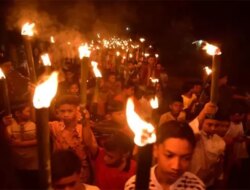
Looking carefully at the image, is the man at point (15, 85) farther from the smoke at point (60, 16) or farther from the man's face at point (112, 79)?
the smoke at point (60, 16)

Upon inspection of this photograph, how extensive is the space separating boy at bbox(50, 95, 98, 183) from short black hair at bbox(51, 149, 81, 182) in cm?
100

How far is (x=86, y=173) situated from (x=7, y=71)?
4.05 meters

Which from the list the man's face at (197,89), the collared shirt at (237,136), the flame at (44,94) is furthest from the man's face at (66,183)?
the man's face at (197,89)

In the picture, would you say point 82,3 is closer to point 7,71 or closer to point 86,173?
point 7,71

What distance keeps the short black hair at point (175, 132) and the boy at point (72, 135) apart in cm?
144

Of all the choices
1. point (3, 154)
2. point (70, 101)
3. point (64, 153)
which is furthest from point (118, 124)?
point (3, 154)

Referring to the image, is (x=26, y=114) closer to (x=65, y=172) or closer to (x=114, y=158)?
(x=114, y=158)

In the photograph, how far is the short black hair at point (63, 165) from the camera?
10.4 ft

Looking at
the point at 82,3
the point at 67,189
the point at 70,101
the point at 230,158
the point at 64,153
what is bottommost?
the point at 230,158

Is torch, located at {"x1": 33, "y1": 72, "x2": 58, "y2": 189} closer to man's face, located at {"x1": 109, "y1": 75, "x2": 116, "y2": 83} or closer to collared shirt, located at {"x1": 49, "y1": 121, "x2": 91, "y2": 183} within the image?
collared shirt, located at {"x1": 49, "y1": 121, "x2": 91, "y2": 183}

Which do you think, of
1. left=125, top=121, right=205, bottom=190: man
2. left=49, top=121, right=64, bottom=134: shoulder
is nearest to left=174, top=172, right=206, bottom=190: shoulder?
left=125, top=121, right=205, bottom=190: man

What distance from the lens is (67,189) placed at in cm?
320

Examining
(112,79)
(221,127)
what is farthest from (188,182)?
(112,79)

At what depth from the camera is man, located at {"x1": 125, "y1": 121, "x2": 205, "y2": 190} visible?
300cm
